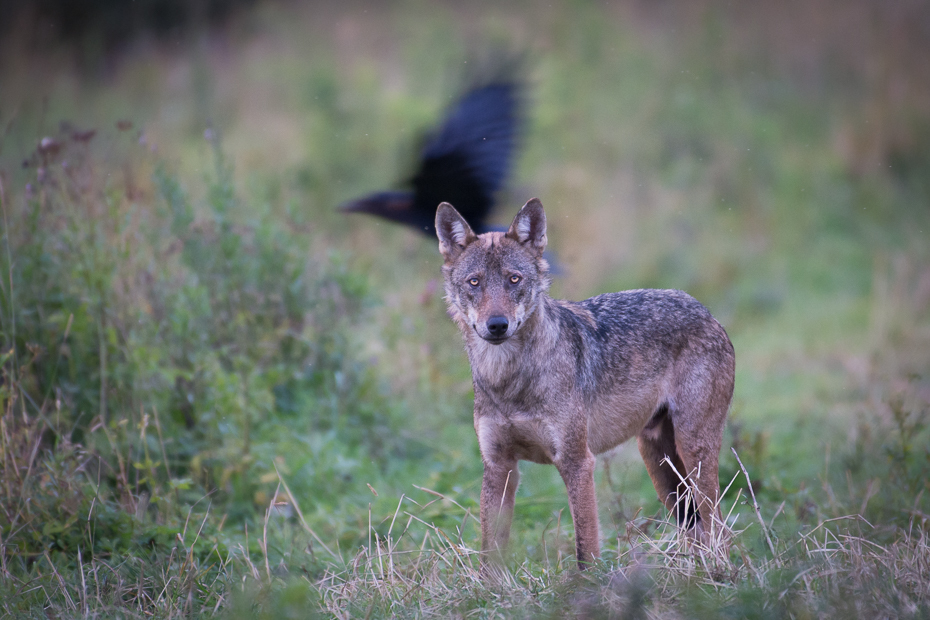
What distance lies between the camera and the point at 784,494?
5.73m

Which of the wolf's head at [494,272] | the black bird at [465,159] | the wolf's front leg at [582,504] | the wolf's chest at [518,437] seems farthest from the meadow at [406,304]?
the wolf's head at [494,272]

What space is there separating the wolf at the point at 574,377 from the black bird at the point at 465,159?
1.40 meters

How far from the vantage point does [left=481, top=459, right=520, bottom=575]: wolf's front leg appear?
4305 mm

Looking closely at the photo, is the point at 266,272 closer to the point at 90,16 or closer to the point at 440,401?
the point at 440,401

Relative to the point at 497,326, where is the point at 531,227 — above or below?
above

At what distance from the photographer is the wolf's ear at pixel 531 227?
4387mm

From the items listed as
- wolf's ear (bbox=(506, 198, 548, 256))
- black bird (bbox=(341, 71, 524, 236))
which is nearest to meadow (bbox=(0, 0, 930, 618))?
black bird (bbox=(341, 71, 524, 236))

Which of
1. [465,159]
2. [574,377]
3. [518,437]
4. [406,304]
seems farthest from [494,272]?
[406,304]

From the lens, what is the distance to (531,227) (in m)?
4.46

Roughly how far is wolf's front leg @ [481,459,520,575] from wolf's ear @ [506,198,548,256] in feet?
3.79

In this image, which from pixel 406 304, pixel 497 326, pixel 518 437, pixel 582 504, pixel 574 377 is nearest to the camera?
pixel 497 326

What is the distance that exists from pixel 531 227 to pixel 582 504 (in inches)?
56.7

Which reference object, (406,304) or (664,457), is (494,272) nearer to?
(664,457)

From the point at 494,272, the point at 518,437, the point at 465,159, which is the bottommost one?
the point at 518,437
